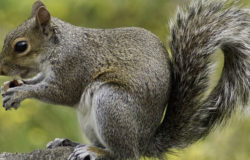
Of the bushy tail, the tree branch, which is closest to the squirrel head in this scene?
the tree branch

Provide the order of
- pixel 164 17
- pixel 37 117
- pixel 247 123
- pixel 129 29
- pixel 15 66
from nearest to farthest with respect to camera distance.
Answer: pixel 15 66 → pixel 129 29 → pixel 247 123 → pixel 37 117 → pixel 164 17

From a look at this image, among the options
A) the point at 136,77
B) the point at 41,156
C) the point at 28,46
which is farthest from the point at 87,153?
the point at 28,46

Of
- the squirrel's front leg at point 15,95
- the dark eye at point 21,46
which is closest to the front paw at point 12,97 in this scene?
the squirrel's front leg at point 15,95

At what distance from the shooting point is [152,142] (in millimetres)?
Result: 2922

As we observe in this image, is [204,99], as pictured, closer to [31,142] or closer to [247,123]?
[247,123]

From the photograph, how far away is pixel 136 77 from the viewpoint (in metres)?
2.77

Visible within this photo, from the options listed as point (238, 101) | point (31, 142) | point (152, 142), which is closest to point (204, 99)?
point (238, 101)

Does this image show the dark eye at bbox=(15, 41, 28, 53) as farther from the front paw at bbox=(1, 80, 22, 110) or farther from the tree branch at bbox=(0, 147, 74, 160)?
the tree branch at bbox=(0, 147, 74, 160)

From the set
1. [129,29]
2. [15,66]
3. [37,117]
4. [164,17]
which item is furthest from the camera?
[164,17]

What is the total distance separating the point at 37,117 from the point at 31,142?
0.30m

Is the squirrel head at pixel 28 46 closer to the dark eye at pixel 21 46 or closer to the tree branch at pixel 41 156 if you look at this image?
the dark eye at pixel 21 46

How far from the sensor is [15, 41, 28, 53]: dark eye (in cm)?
281

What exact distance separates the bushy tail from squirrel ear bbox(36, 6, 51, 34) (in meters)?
0.64

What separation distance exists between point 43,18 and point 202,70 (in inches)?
33.0
